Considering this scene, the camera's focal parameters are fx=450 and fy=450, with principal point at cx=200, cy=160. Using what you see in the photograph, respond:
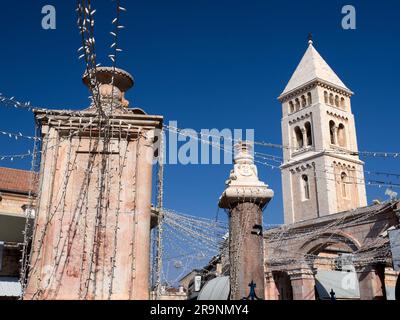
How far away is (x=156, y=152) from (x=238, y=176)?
4.59 metres

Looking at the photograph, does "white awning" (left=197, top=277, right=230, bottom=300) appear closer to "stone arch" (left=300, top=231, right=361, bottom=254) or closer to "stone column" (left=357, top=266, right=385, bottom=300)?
"stone column" (left=357, top=266, right=385, bottom=300)

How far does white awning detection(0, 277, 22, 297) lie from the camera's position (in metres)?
14.4

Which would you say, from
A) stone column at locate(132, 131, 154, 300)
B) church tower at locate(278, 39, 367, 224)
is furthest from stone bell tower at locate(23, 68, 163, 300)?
church tower at locate(278, 39, 367, 224)

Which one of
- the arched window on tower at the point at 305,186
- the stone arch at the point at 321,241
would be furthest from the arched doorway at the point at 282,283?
the arched window on tower at the point at 305,186

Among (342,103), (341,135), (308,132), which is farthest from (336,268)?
(342,103)

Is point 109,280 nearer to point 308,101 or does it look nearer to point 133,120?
point 133,120

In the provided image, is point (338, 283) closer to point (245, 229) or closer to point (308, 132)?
point (245, 229)

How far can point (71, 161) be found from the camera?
581 cm

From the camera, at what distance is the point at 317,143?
47312 mm

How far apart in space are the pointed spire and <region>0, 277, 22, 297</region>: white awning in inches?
1590

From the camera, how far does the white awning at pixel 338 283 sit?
2547 centimetres

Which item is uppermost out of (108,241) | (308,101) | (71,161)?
(308,101)

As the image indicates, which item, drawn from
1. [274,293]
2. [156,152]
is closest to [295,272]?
[274,293]
